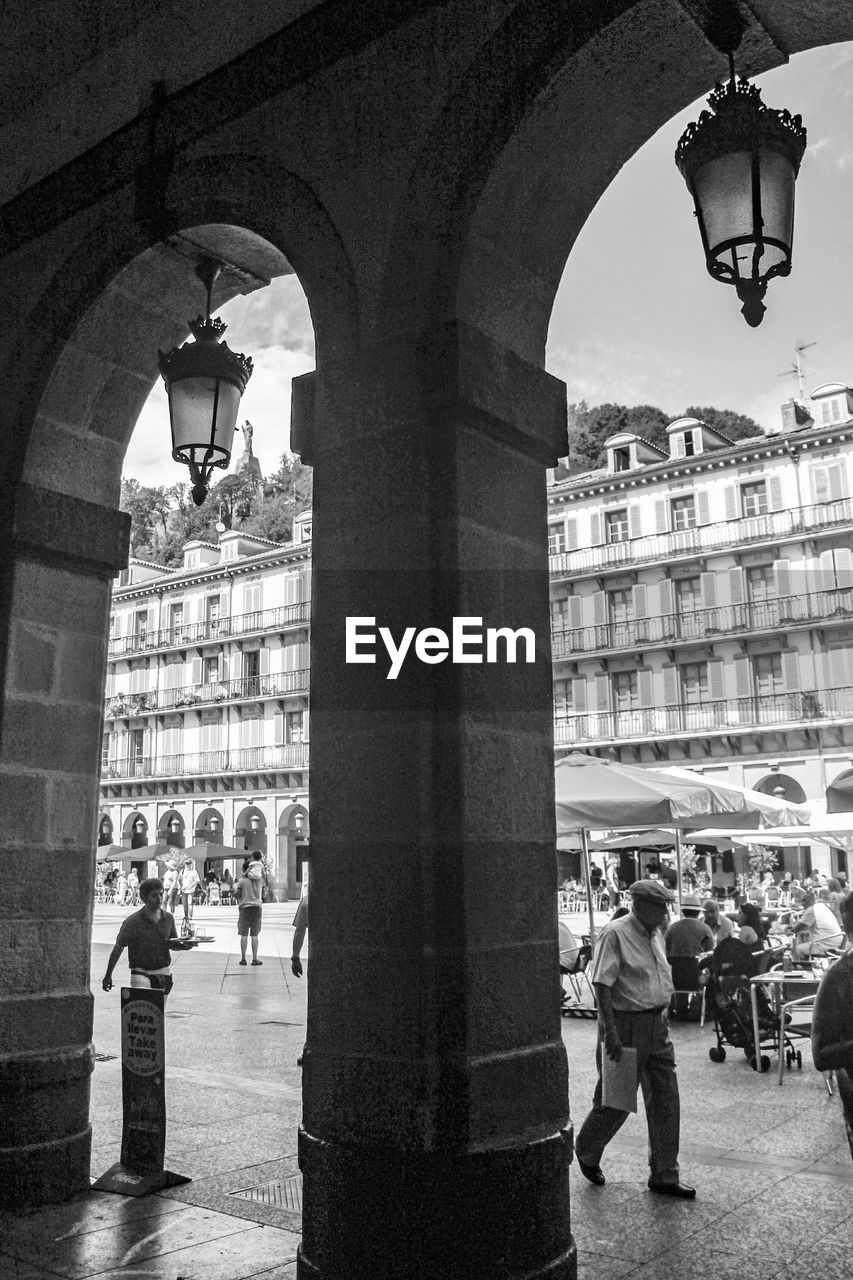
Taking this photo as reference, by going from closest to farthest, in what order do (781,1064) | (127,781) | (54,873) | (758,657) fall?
(54,873) < (781,1064) < (758,657) < (127,781)

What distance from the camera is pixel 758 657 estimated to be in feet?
120

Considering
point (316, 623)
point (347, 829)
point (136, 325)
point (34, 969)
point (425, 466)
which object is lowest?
point (34, 969)

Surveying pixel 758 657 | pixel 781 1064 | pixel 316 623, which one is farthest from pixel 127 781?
pixel 316 623

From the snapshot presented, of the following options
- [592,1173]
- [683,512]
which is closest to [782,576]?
[683,512]

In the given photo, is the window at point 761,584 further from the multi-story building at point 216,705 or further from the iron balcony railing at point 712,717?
the multi-story building at point 216,705

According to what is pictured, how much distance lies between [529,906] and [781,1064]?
5.34 meters

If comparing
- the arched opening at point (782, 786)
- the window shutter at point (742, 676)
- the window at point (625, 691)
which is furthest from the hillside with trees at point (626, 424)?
the arched opening at point (782, 786)

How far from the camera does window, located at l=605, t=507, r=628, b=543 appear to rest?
40438 mm

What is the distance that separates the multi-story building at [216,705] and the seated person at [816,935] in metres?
33.2

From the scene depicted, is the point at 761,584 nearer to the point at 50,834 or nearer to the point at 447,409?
the point at 50,834

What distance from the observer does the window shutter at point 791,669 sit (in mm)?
35625

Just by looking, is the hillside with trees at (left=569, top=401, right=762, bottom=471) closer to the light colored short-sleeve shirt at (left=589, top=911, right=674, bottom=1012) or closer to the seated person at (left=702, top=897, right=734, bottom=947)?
the seated person at (left=702, top=897, right=734, bottom=947)

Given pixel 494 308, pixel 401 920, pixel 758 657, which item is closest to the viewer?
pixel 401 920

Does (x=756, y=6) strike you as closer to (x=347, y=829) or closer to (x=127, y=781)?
(x=347, y=829)
